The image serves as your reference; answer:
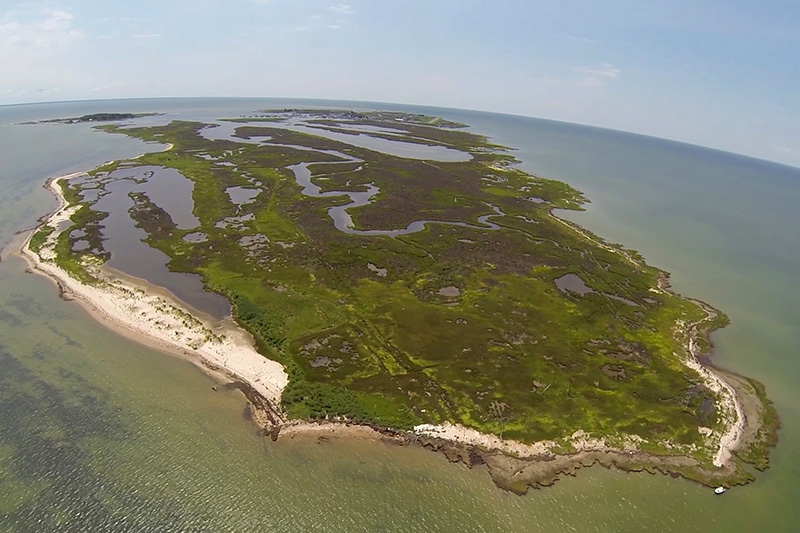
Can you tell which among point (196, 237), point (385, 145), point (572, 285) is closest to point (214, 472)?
point (196, 237)

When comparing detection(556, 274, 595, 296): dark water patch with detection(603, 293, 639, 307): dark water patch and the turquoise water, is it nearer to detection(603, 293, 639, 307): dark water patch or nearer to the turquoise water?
detection(603, 293, 639, 307): dark water patch

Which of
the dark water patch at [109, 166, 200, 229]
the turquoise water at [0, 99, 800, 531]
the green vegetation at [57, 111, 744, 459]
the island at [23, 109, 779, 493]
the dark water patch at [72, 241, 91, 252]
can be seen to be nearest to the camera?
the turquoise water at [0, 99, 800, 531]

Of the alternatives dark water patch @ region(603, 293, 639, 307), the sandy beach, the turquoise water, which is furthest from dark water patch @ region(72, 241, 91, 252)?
dark water patch @ region(603, 293, 639, 307)

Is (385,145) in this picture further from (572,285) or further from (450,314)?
(450,314)

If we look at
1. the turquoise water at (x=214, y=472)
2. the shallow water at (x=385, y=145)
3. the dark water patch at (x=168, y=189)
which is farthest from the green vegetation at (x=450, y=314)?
the shallow water at (x=385, y=145)

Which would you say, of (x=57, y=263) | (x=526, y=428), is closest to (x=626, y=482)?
(x=526, y=428)

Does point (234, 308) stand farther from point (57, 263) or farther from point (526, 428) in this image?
point (526, 428)
